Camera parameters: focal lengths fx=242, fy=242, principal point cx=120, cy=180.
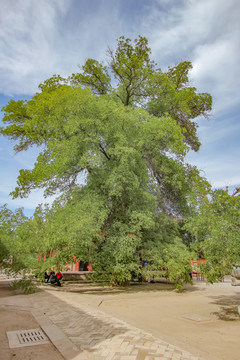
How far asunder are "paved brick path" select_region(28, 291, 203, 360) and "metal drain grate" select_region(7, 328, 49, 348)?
0.50m

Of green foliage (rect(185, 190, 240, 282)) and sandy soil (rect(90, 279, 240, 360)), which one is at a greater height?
green foliage (rect(185, 190, 240, 282))

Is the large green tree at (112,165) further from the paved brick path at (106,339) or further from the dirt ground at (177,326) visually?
the paved brick path at (106,339)

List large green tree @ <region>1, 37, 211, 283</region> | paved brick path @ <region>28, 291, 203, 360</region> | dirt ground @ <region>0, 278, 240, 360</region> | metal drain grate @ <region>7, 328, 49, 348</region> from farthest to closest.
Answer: large green tree @ <region>1, 37, 211, 283</region>
metal drain grate @ <region>7, 328, 49, 348</region>
dirt ground @ <region>0, 278, 240, 360</region>
paved brick path @ <region>28, 291, 203, 360</region>

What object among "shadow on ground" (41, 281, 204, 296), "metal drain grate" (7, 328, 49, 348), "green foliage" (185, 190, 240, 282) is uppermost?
"green foliage" (185, 190, 240, 282)

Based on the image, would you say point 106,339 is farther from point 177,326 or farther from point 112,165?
point 112,165

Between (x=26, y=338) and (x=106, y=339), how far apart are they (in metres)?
1.74

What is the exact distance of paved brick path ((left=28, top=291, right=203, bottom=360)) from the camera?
411 centimetres

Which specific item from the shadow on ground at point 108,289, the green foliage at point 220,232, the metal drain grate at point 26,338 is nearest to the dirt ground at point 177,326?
the metal drain grate at point 26,338

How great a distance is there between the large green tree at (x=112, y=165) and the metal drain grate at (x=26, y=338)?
5.43 metres

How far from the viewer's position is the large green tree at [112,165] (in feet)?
41.9

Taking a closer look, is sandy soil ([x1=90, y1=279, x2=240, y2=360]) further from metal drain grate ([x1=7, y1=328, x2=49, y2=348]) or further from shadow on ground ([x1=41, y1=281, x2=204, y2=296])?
metal drain grate ([x1=7, y1=328, x2=49, y2=348])

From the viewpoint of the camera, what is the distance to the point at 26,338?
5180 mm

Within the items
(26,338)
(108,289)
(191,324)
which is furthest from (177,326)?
(108,289)

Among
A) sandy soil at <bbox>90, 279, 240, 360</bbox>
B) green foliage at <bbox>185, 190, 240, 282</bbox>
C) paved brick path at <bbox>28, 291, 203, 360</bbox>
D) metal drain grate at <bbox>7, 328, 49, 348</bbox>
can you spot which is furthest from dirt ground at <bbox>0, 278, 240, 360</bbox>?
green foliage at <bbox>185, 190, 240, 282</bbox>
